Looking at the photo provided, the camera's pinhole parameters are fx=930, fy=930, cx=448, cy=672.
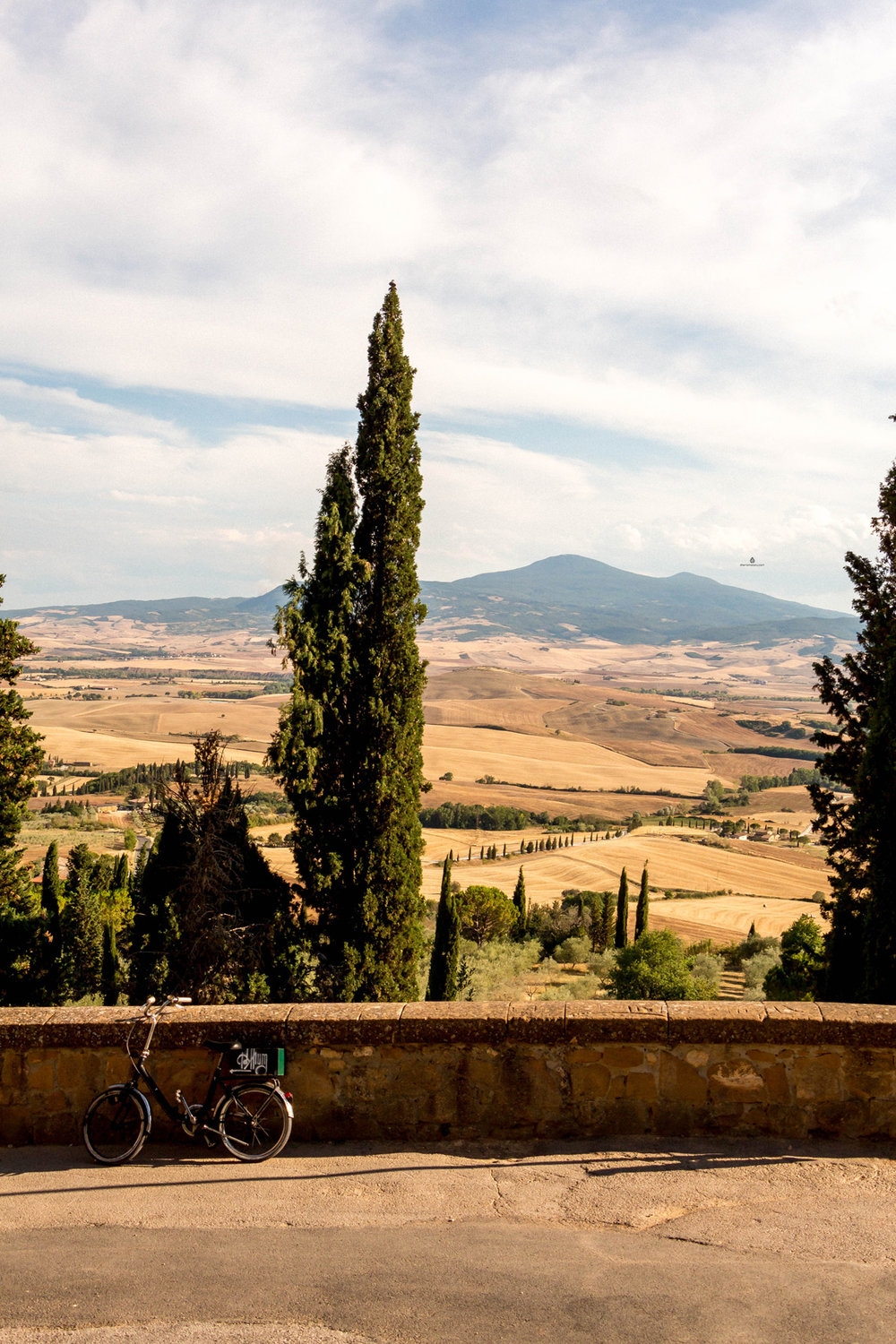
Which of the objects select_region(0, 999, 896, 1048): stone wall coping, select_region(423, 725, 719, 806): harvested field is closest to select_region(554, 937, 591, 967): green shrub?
select_region(0, 999, 896, 1048): stone wall coping

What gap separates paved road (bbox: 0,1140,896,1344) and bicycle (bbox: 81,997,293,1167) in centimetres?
14

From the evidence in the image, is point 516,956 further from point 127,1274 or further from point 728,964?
point 127,1274

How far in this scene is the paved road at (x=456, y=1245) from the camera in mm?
4141

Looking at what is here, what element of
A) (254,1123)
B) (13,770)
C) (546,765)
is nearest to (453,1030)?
(254,1123)

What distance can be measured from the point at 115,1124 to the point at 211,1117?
67 centimetres

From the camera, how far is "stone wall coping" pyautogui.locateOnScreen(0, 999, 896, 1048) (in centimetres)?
614

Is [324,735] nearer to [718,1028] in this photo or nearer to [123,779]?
[718,1028]

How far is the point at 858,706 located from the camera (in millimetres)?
18078

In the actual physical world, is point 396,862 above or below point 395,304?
below

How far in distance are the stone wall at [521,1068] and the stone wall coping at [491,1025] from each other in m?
0.01

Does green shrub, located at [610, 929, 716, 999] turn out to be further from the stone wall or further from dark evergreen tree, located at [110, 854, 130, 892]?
the stone wall

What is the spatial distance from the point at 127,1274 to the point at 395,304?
18.7 metres

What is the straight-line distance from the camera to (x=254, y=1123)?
6066 millimetres

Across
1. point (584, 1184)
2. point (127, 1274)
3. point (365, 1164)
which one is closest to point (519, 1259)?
point (584, 1184)
